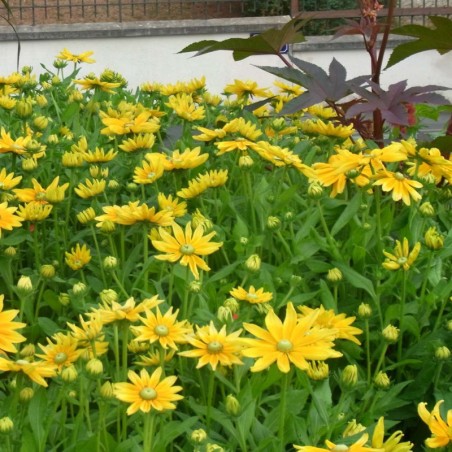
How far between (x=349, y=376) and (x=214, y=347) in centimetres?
16

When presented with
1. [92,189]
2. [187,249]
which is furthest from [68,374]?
[92,189]

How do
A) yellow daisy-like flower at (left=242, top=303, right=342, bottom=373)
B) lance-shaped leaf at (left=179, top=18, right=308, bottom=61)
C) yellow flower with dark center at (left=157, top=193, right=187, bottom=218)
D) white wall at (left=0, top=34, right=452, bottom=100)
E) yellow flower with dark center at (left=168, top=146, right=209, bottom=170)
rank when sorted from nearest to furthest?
1. yellow daisy-like flower at (left=242, top=303, right=342, bottom=373)
2. yellow flower with dark center at (left=157, top=193, right=187, bottom=218)
3. yellow flower with dark center at (left=168, top=146, right=209, bottom=170)
4. lance-shaped leaf at (left=179, top=18, right=308, bottom=61)
5. white wall at (left=0, top=34, right=452, bottom=100)

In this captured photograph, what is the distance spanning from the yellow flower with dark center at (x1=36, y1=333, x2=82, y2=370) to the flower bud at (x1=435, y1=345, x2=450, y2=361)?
437 millimetres

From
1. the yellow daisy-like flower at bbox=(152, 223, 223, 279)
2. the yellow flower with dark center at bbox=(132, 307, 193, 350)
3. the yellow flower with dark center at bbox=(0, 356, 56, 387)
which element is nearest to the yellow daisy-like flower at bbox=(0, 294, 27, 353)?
the yellow flower with dark center at bbox=(0, 356, 56, 387)

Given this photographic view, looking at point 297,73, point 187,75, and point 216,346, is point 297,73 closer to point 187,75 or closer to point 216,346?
point 216,346

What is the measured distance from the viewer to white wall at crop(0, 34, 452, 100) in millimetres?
9297

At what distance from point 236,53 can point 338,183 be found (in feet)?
1.81

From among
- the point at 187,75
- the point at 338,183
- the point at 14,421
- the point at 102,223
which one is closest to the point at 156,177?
the point at 102,223

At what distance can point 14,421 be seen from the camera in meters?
0.99

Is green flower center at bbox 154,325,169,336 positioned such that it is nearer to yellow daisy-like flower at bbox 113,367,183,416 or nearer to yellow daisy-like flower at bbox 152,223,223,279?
yellow daisy-like flower at bbox 113,367,183,416

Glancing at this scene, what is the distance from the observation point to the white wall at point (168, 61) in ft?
30.5

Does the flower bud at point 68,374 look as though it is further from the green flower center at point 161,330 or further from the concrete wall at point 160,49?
the concrete wall at point 160,49

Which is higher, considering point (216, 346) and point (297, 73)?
point (297, 73)

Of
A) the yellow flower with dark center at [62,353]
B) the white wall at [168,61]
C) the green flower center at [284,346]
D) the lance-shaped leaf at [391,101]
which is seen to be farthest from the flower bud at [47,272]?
the white wall at [168,61]
